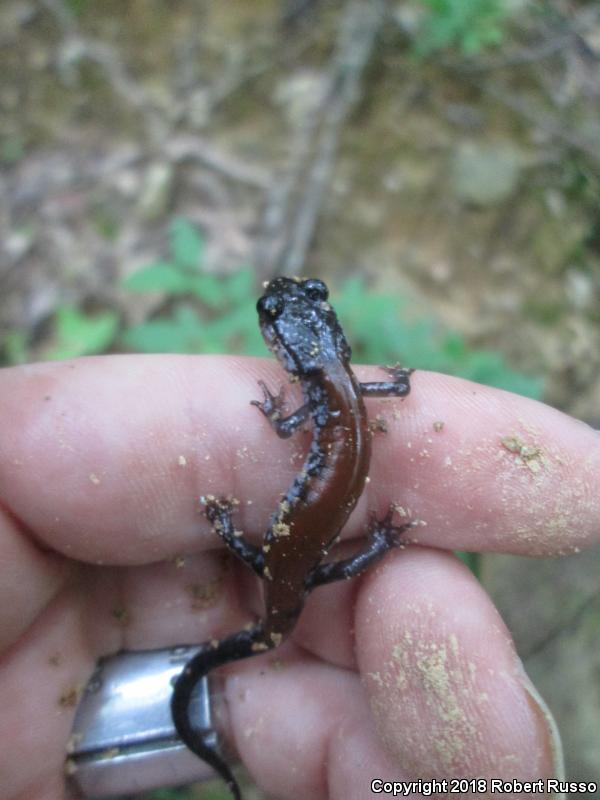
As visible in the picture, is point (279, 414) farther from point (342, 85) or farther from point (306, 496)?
point (342, 85)

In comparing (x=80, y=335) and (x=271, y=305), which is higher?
(x=271, y=305)

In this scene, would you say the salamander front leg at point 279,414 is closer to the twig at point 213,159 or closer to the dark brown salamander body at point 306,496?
the dark brown salamander body at point 306,496

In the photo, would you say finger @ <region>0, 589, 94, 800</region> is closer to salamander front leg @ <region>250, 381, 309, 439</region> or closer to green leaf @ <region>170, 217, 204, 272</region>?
salamander front leg @ <region>250, 381, 309, 439</region>

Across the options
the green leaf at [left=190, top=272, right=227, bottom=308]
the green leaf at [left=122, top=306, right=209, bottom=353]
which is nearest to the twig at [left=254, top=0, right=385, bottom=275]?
the green leaf at [left=190, top=272, right=227, bottom=308]

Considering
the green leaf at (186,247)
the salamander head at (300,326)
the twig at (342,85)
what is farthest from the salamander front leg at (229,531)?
the twig at (342,85)

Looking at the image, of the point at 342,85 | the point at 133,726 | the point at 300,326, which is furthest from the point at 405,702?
the point at 342,85

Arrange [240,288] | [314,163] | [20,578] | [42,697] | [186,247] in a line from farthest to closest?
[314,163] → [186,247] → [240,288] → [42,697] → [20,578]

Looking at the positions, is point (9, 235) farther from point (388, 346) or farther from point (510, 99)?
point (510, 99)
